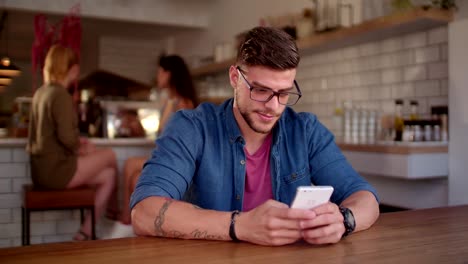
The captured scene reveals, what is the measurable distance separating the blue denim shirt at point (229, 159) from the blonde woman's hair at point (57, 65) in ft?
6.71

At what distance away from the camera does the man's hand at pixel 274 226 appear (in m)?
1.24

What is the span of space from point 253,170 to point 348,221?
1.55ft

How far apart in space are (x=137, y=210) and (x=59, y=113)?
2.19 metres

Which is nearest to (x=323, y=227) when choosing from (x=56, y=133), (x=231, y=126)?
(x=231, y=126)

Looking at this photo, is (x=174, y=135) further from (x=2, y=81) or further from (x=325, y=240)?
(x=2, y=81)

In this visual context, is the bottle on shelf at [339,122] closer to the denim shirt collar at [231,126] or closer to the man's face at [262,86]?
the denim shirt collar at [231,126]

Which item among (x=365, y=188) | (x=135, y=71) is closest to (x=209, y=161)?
(x=365, y=188)

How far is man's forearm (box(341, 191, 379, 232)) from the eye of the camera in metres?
1.45

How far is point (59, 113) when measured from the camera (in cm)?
343

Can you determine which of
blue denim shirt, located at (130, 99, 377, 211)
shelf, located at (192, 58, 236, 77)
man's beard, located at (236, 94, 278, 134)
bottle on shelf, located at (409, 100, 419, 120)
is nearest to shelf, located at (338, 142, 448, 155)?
bottle on shelf, located at (409, 100, 419, 120)

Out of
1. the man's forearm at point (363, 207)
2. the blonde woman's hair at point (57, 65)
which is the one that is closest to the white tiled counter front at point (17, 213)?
the blonde woman's hair at point (57, 65)

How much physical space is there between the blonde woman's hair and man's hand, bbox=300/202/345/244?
2721mm

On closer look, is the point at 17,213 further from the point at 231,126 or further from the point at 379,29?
the point at 379,29

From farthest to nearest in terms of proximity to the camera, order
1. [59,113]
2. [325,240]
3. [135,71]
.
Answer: [135,71] < [59,113] < [325,240]
